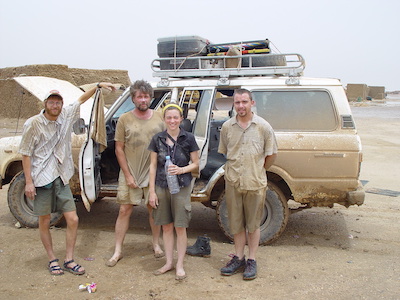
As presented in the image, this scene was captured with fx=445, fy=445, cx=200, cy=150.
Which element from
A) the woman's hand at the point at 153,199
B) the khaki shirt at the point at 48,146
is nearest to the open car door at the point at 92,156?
the khaki shirt at the point at 48,146

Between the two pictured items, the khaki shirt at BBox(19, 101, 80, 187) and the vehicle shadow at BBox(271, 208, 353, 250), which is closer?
the khaki shirt at BBox(19, 101, 80, 187)

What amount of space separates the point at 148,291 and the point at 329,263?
2.01m

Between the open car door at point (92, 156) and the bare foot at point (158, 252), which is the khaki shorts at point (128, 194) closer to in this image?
the open car door at point (92, 156)

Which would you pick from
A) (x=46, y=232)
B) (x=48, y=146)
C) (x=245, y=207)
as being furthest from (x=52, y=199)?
(x=245, y=207)

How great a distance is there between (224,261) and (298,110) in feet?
6.32

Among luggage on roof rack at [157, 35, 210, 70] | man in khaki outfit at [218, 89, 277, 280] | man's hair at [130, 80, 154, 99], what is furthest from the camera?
luggage on roof rack at [157, 35, 210, 70]

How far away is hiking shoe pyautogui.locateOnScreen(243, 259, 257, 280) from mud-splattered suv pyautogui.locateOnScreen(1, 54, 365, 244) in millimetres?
914

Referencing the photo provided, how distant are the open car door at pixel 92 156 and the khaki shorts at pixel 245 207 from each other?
4.96 ft

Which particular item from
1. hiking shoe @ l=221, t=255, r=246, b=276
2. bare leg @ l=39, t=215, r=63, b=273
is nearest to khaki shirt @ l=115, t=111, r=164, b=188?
bare leg @ l=39, t=215, r=63, b=273

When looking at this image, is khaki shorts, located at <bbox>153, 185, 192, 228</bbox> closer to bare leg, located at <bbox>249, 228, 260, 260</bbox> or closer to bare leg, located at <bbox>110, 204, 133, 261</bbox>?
bare leg, located at <bbox>110, 204, 133, 261</bbox>

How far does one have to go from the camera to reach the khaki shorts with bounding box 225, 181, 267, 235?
4.28 metres

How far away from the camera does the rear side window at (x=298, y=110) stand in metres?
5.13

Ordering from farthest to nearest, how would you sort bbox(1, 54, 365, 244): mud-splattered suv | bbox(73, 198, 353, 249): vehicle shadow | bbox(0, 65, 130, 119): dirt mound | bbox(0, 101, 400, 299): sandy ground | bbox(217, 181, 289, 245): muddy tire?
bbox(0, 65, 130, 119): dirt mound → bbox(73, 198, 353, 249): vehicle shadow → bbox(217, 181, 289, 245): muddy tire → bbox(1, 54, 365, 244): mud-splattered suv → bbox(0, 101, 400, 299): sandy ground

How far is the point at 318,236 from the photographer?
18.9 feet
